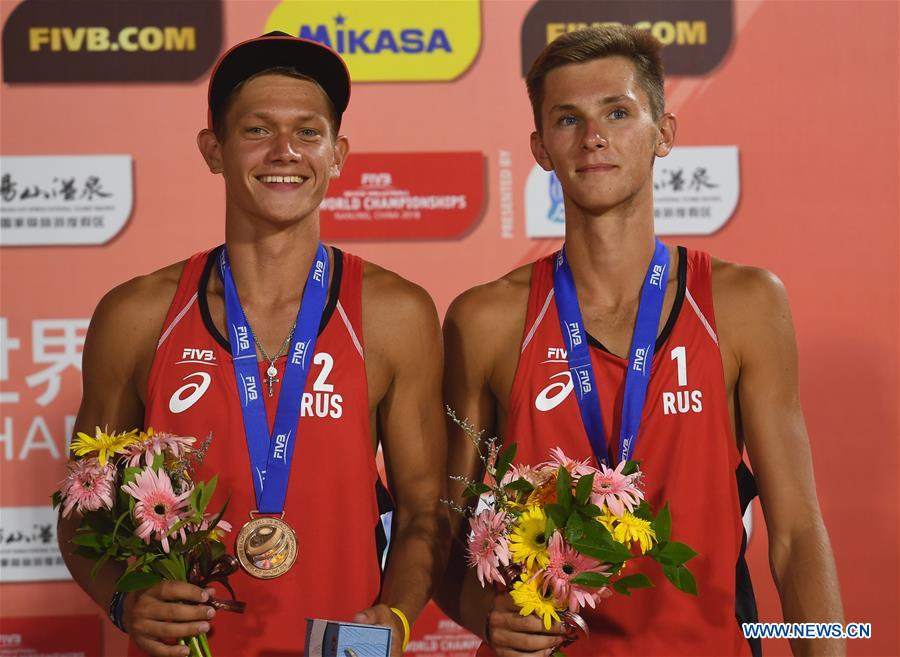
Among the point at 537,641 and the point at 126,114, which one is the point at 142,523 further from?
the point at 126,114

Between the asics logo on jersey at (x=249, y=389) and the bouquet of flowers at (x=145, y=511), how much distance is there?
36 cm

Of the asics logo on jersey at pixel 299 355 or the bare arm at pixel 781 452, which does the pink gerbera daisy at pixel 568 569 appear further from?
the asics logo on jersey at pixel 299 355

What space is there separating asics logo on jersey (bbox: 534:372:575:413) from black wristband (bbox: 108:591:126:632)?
3.51 ft

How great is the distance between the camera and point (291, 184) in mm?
2781

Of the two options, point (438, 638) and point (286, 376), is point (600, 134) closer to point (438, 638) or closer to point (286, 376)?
point (286, 376)

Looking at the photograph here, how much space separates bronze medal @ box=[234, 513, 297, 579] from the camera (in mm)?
2566

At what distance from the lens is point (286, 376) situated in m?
2.70

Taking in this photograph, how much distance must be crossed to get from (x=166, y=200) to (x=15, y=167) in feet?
1.90

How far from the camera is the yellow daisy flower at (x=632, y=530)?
2150 mm

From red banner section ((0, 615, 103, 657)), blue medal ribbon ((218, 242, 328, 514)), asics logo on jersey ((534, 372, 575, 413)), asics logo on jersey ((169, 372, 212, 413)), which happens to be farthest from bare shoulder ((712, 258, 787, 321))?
red banner section ((0, 615, 103, 657))

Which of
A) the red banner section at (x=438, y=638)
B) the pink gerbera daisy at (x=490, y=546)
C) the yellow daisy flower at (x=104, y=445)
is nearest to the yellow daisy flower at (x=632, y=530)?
the pink gerbera daisy at (x=490, y=546)

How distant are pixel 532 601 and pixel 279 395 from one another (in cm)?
87

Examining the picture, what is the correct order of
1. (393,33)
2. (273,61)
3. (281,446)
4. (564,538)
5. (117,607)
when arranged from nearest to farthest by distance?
(564,538), (117,607), (281,446), (273,61), (393,33)

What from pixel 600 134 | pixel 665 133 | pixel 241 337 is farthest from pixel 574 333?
pixel 241 337
